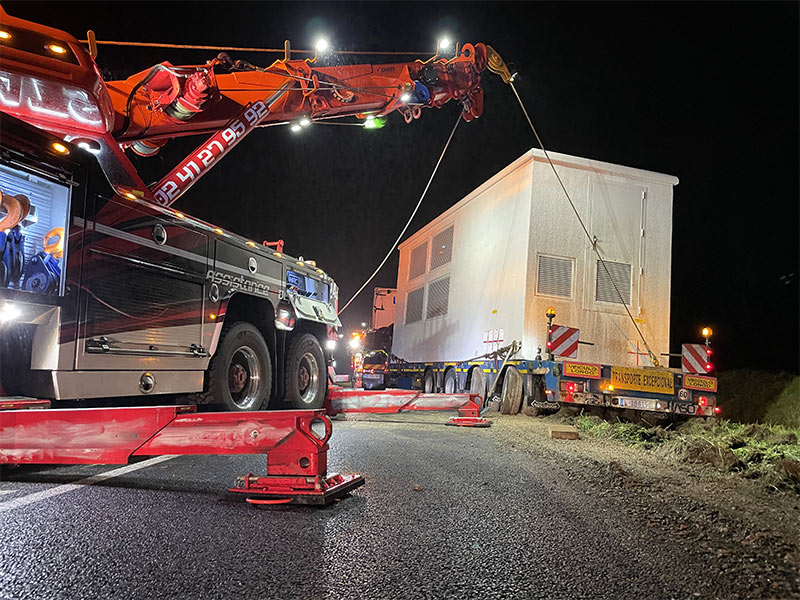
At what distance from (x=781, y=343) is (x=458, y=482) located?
21.5 m

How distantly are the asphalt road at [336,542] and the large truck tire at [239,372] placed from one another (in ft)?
4.02

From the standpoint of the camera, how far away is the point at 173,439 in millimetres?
3732

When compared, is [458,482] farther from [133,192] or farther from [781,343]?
[781,343]

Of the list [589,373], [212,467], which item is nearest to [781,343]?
[589,373]

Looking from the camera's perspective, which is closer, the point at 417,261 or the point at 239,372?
the point at 239,372

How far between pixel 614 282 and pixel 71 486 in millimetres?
10262

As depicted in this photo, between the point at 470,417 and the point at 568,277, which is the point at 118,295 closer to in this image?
the point at 470,417

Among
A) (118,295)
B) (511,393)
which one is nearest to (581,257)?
(511,393)

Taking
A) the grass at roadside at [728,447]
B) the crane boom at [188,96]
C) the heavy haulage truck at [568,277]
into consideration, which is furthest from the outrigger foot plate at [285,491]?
the heavy haulage truck at [568,277]

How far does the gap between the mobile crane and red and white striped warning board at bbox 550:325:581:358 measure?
4043 mm

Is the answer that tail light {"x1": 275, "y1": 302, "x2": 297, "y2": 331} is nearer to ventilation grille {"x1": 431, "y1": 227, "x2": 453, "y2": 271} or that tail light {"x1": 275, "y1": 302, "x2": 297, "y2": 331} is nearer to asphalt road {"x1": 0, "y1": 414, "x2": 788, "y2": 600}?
asphalt road {"x1": 0, "y1": 414, "x2": 788, "y2": 600}

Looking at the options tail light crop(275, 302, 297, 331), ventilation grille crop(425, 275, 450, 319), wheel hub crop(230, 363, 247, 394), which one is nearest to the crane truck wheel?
tail light crop(275, 302, 297, 331)

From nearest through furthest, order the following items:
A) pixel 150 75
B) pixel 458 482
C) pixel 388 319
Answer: pixel 458 482 < pixel 150 75 < pixel 388 319

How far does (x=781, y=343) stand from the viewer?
21.6 meters
